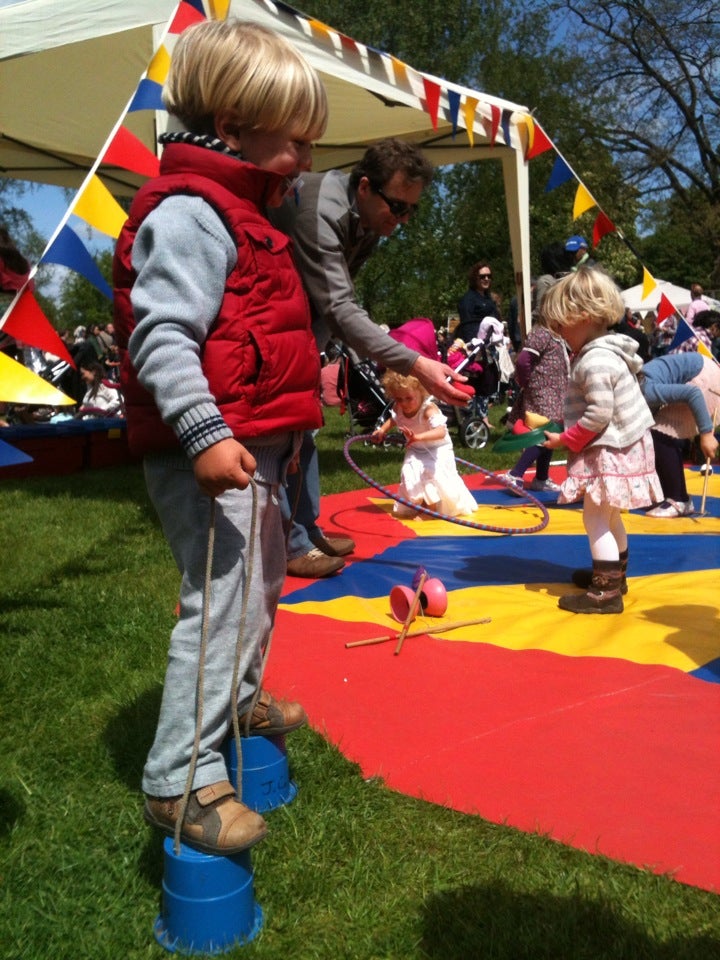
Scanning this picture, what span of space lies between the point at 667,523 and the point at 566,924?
4284mm

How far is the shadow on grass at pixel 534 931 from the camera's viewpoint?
Answer: 5.84 ft

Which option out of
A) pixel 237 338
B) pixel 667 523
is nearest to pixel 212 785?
pixel 237 338

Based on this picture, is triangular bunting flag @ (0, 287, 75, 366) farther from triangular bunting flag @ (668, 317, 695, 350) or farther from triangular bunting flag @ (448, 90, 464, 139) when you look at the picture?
triangular bunting flag @ (668, 317, 695, 350)

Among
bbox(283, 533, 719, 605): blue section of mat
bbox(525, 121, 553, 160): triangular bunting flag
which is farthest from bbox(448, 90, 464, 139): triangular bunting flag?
bbox(283, 533, 719, 605): blue section of mat

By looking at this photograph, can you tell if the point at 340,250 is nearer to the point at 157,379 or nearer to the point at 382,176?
the point at 382,176

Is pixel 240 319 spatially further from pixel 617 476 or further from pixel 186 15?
pixel 186 15

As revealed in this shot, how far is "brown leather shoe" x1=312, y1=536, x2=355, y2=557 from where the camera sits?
16.7 feet

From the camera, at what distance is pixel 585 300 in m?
4.11

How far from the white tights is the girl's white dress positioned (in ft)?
7.01

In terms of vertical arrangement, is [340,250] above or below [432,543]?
above

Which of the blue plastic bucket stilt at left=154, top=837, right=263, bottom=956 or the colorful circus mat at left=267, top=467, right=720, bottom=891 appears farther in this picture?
the colorful circus mat at left=267, top=467, right=720, bottom=891

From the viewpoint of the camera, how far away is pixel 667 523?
583 cm

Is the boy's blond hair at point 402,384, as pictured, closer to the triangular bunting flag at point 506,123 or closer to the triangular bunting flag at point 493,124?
the triangular bunting flag at point 493,124

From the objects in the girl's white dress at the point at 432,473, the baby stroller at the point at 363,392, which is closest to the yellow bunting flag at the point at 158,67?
the girl's white dress at the point at 432,473
